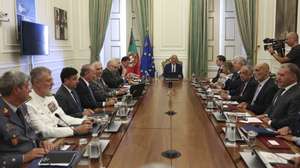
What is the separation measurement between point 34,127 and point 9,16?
3.32 m

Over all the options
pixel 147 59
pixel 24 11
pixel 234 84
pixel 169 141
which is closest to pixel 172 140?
pixel 169 141

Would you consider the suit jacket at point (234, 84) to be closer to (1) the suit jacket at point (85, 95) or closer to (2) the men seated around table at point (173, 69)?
(2) the men seated around table at point (173, 69)

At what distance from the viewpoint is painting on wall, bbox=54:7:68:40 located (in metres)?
7.22

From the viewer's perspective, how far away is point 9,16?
516cm

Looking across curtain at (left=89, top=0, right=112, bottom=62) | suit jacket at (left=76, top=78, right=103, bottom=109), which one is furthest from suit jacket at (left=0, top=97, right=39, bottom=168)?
curtain at (left=89, top=0, right=112, bottom=62)

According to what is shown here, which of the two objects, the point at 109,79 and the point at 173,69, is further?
the point at 173,69

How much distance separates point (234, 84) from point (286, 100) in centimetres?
245

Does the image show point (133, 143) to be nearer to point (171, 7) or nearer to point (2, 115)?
point (2, 115)

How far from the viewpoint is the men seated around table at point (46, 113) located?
241cm

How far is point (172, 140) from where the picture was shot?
234cm

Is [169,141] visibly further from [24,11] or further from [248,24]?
[248,24]

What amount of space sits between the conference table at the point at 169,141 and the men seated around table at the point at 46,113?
12.9 inches

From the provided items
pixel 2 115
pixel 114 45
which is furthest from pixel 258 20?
pixel 2 115

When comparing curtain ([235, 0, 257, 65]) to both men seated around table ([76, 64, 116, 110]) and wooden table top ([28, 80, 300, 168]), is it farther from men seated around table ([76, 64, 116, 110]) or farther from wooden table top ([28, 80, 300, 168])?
men seated around table ([76, 64, 116, 110])
